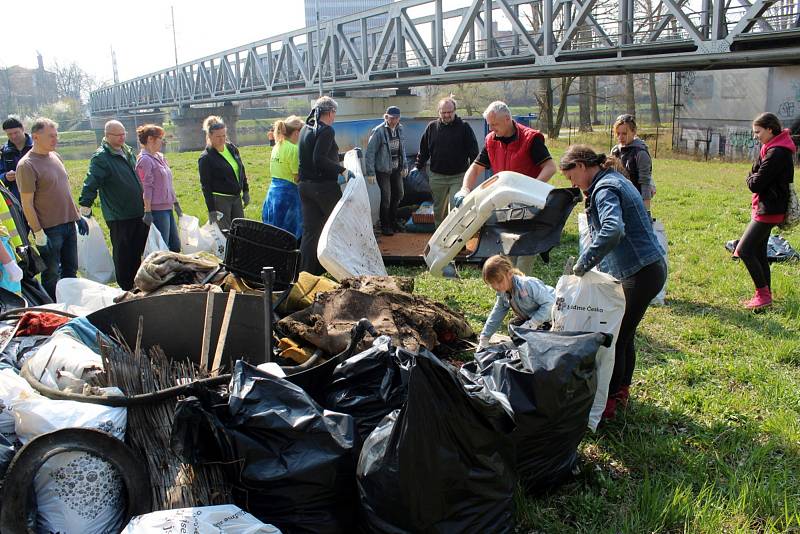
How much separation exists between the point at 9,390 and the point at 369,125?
686 centimetres

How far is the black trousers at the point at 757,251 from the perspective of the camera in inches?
214

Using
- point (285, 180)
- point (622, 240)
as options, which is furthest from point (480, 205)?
point (285, 180)

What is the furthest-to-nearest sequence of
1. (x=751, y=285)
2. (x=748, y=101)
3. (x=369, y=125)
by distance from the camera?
(x=748, y=101)
(x=369, y=125)
(x=751, y=285)

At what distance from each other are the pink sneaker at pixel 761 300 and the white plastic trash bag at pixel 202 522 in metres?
4.58

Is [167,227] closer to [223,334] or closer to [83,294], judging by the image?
[83,294]

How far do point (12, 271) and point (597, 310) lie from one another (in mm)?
3602

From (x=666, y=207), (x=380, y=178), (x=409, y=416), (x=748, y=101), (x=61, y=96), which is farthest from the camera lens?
(x=61, y=96)

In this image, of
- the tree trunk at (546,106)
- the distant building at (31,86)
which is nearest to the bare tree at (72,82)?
the distant building at (31,86)

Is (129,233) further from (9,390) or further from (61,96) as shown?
(61,96)

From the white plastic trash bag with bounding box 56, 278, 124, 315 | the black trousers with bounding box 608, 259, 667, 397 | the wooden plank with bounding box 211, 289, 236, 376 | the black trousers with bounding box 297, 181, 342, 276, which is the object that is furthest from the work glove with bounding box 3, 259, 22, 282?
the black trousers with bounding box 608, 259, 667, 397

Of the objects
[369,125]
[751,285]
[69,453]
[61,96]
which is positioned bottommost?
[751,285]

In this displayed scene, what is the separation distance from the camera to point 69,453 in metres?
2.39

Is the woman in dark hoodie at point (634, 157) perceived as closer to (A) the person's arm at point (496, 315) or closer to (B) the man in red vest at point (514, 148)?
(B) the man in red vest at point (514, 148)

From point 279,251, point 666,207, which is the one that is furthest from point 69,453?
point 666,207
